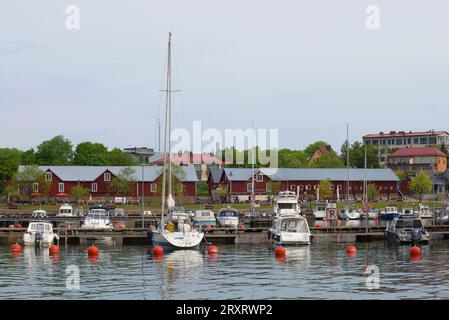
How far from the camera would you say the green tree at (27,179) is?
445 ft

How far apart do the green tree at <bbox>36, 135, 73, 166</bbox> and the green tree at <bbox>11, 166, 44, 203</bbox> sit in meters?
51.9

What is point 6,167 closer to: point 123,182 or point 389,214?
point 123,182

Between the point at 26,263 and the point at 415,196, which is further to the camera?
the point at 415,196

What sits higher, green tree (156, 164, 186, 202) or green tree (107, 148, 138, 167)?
green tree (107, 148, 138, 167)

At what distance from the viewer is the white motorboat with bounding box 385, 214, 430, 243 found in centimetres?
6688

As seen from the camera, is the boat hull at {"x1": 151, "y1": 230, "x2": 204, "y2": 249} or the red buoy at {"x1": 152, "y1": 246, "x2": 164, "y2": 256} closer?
the red buoy at {"x1": 152, "y1": 246, "x2": 164, "y2": 256}

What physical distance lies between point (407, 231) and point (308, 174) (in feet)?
273

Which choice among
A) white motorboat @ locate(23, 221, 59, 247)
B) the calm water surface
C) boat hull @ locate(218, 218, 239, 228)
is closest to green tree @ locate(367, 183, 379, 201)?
boat hull @ locate(218, 218, 239, 228)

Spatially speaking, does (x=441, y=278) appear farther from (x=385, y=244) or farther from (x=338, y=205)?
(x=338, y=205)

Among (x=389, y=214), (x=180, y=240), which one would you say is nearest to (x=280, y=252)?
(x=180, y=240)

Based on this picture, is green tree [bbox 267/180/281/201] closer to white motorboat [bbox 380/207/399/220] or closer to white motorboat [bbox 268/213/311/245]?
white motorboat [bbox 380/207/399/220]
